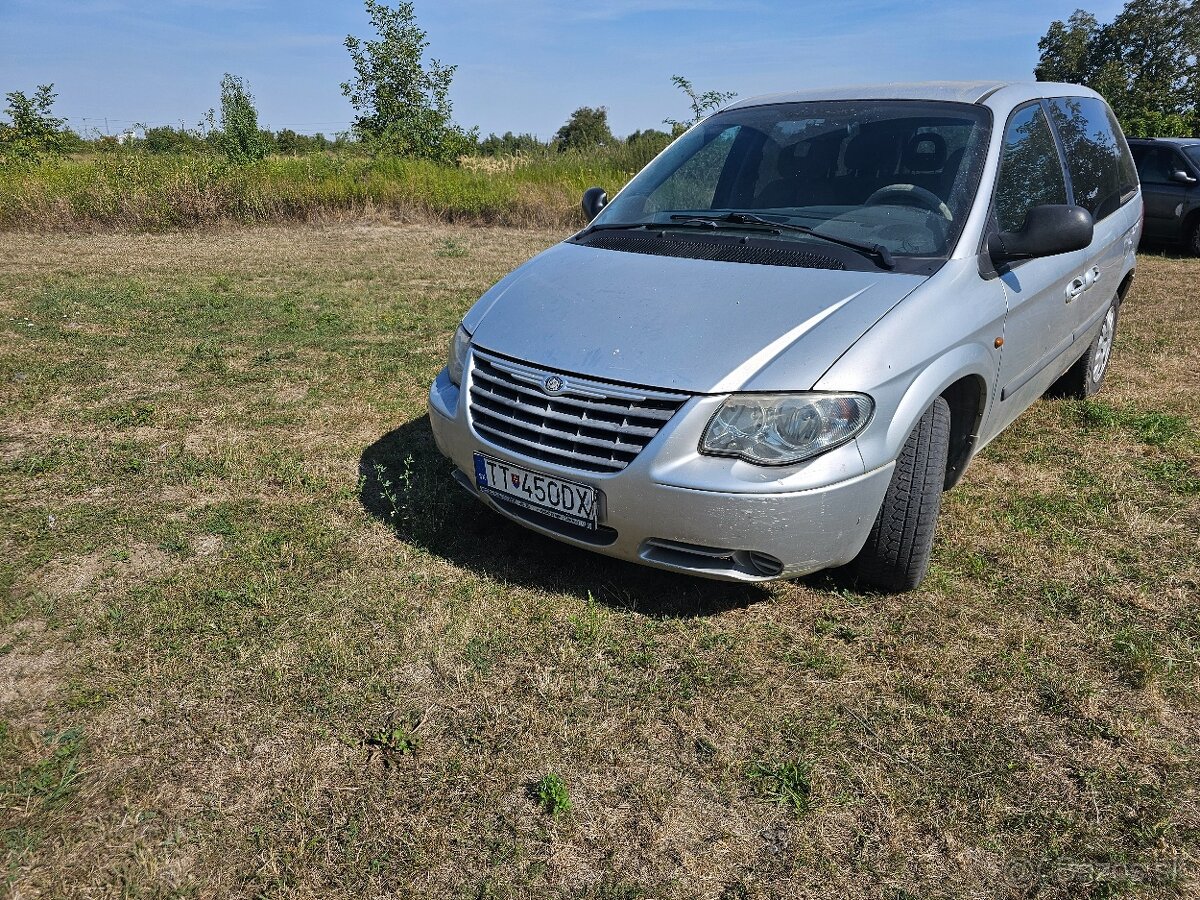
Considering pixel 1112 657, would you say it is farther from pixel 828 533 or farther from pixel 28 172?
pixel 28 172

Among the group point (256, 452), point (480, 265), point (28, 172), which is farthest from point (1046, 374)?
point (28, 172)

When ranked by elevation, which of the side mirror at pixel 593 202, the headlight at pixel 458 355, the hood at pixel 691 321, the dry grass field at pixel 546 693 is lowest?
the dry grass field at pixel 546 693

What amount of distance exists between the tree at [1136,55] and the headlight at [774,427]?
56716 millimetres

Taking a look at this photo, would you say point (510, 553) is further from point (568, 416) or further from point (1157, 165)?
point (1157, 165)

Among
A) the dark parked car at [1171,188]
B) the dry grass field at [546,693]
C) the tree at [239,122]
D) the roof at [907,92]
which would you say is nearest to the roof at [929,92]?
the roof at [907,92]

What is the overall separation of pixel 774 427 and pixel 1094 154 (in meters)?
3.19


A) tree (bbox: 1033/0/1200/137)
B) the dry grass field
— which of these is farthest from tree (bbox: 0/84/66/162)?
tree (bbox: 1033/0/1200/137)

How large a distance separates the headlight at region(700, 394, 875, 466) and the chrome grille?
0.51 ft

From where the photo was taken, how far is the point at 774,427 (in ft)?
8.51

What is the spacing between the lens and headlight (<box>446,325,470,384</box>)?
3278 millimetres

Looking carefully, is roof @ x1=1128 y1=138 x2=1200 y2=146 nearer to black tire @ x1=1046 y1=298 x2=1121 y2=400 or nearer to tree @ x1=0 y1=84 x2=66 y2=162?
black tire @ x1=1046 y1=298 x2=1121 y2=400

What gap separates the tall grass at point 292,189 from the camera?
13.4m

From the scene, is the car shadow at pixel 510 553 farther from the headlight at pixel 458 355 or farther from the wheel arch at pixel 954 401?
the wheel arch at pixel 954 401

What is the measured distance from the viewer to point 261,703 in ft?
8.49
